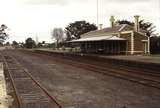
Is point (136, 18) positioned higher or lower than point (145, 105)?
higher

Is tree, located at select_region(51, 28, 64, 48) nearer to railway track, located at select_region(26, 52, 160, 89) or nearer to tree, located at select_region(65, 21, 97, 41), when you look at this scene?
tree, located at select_region(65, 21, 97, 41)

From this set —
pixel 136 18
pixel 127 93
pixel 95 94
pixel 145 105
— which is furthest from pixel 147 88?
pixel 136 18

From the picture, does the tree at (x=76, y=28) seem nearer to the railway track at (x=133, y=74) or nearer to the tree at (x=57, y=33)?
the tree at (x=57, y=33)

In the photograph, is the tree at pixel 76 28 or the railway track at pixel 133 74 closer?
the railway track at pixel 133 74

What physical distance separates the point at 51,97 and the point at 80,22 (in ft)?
394

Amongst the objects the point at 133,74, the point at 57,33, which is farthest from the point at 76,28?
the point at 133,74

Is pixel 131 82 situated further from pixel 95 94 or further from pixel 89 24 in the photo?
pixel 89 24

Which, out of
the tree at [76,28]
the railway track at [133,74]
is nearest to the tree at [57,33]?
the tree at [76,28]

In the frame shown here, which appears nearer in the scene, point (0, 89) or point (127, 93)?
point (127, 93)

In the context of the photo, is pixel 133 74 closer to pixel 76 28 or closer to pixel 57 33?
pixel 76 28

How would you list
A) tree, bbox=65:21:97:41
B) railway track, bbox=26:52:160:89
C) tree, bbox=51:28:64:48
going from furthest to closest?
tree, bbox=51:28:64:48 < tree, bbox=65:21:97:41 < railway track, bbox=26:52:160:89

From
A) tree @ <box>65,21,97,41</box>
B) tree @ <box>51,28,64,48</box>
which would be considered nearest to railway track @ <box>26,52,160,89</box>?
tree @ <box>65,21,97,41</box>

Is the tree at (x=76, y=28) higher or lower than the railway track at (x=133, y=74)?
higher

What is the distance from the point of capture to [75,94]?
12.7 m
